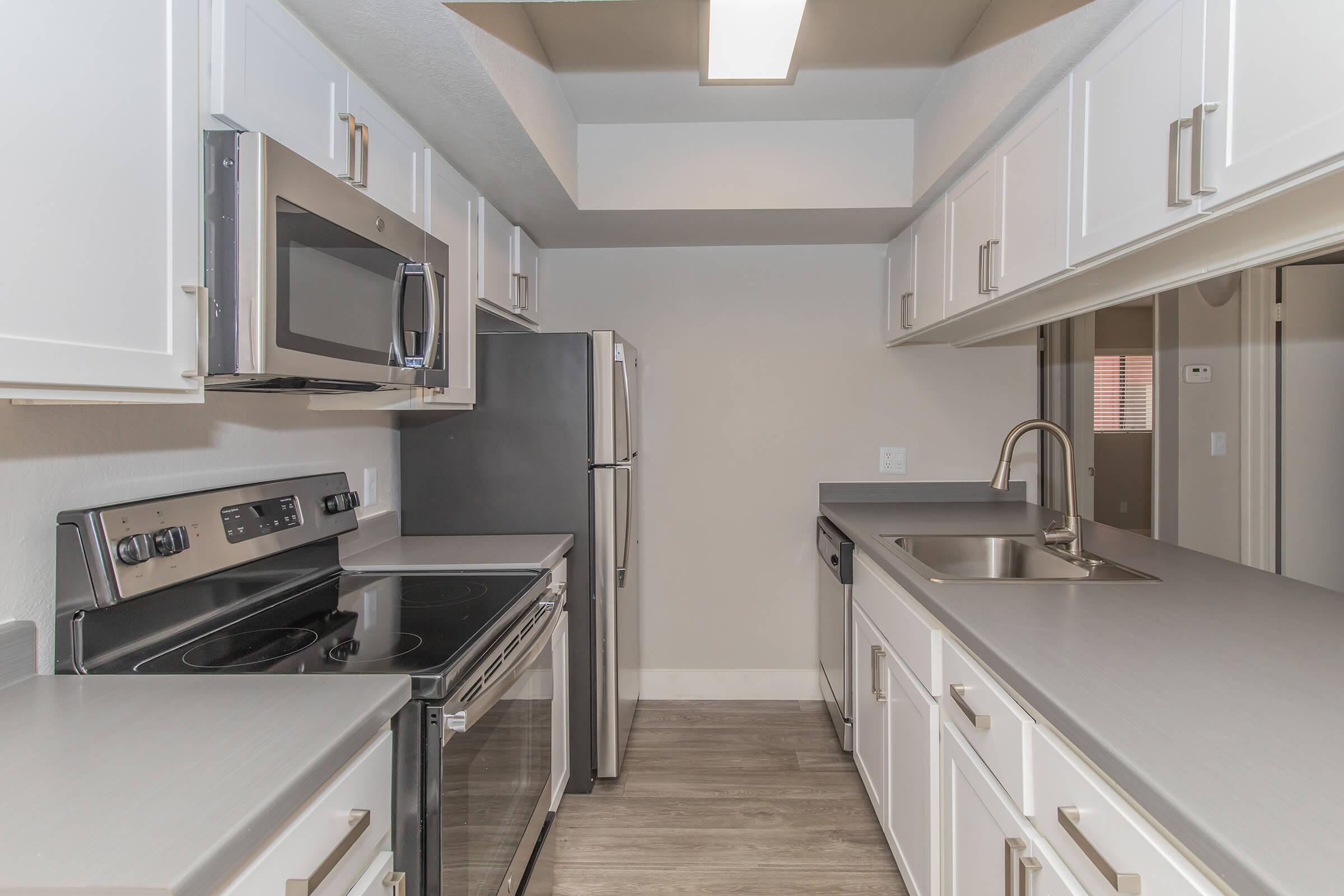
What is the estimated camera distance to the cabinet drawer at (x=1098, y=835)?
28.3 inches

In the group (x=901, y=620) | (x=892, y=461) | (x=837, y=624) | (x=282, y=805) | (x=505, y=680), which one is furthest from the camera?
(x=892, y=461)

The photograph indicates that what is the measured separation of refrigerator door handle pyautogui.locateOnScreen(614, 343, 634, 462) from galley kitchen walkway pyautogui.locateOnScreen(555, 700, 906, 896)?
76 centimetres

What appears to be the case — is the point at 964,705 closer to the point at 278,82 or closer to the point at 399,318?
the point at 399,318

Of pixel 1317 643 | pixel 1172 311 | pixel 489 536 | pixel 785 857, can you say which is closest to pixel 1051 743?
pixel 1317 643

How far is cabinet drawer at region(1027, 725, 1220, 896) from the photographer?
0.72 m

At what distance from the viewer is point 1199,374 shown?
9.74ft

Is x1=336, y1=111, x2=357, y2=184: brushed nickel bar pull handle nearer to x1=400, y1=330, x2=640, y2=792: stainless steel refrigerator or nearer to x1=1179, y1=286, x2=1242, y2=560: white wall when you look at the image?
x1=400, y1=330, x2=640, y2=792: stainless steel refrigerator

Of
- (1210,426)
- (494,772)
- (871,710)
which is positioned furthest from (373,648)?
(1210,426)

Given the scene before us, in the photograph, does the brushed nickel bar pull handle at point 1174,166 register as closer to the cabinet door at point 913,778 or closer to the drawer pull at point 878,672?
the cabinet door at point 913,778

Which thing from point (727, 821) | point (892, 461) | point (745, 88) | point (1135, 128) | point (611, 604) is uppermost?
point (745, 88)

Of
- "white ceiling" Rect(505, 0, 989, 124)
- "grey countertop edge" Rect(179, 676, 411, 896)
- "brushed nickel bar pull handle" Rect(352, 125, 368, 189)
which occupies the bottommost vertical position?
"grey countertop edge" Rect(179, 676, 411, 896)

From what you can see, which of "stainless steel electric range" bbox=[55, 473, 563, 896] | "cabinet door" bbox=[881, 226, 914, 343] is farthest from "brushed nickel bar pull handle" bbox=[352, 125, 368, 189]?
"cabinet door" bbox=[881, 226, 914, 343]

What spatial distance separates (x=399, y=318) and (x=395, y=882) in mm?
1041

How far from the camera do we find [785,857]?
2.00 m
